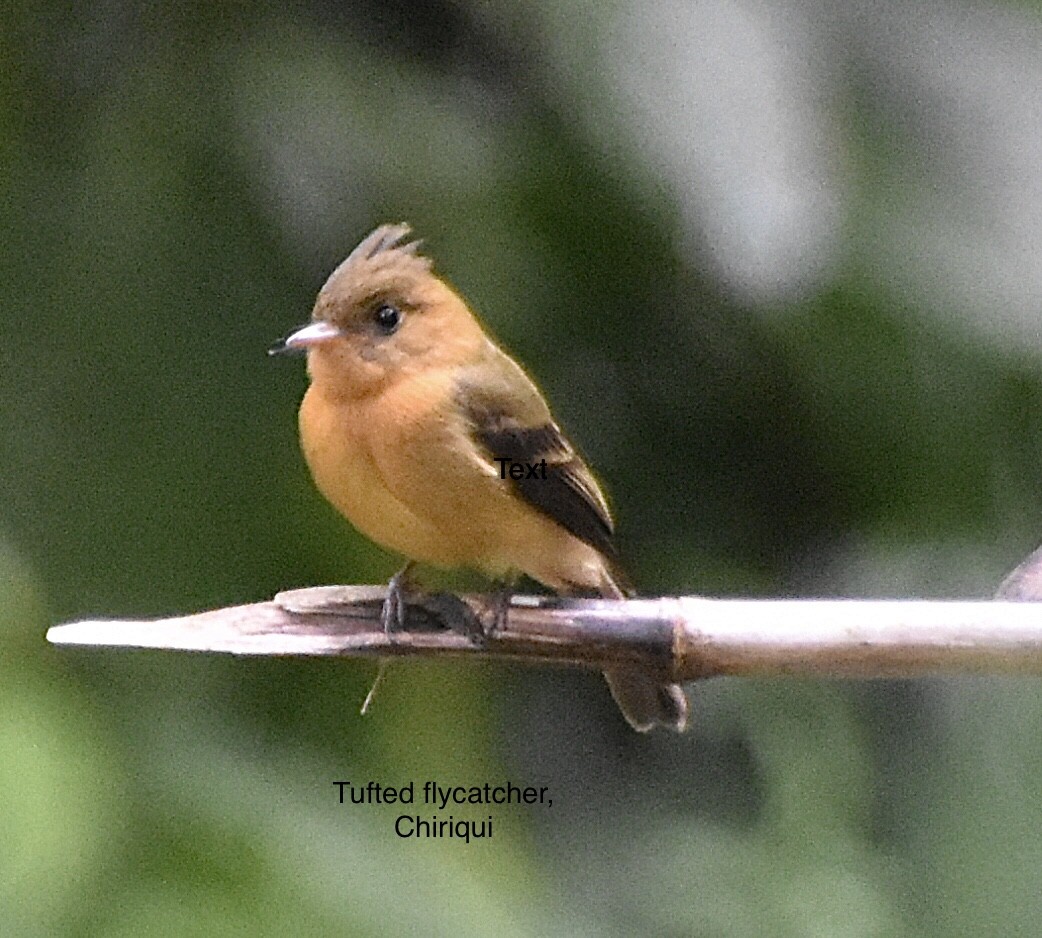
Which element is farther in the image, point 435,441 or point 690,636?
point 435,441

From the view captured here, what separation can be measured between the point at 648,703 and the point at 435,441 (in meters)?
0.24

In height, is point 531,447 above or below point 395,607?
above

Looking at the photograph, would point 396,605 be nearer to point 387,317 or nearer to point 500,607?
point 500,607

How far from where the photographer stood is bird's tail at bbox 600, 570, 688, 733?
2.98ft

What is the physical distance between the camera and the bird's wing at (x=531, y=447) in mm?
866

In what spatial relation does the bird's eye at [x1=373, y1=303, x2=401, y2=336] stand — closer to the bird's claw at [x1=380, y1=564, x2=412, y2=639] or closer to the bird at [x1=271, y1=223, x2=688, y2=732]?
the bird at [x1=271, y1=223, x2=688, y2=732]

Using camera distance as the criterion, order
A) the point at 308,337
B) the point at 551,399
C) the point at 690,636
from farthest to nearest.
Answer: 1. the point at 551,399
2. the point at 308,337
3. the point at 690,636

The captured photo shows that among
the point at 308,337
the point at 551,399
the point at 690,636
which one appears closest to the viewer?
the point at 690,636

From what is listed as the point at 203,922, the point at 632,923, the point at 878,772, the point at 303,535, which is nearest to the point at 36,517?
the point at 303,535

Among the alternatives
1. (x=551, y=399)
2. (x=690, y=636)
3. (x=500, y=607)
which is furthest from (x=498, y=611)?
(x=551, y=399)

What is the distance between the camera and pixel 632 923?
3.22 feet

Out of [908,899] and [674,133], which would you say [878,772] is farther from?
[674,133]

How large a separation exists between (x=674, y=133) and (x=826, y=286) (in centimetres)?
15

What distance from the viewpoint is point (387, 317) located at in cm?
82
